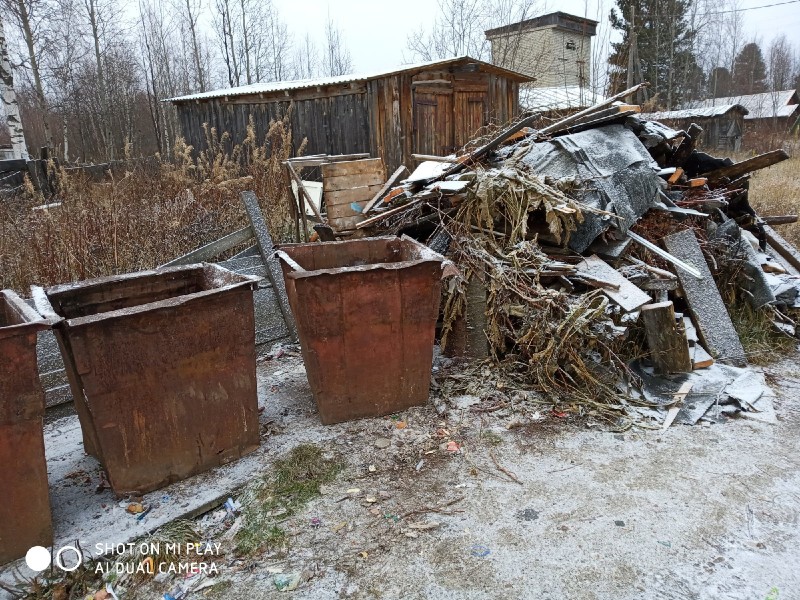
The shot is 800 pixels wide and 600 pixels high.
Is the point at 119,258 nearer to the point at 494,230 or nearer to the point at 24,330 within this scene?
the point at 24,330

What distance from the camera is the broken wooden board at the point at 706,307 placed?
4594mm

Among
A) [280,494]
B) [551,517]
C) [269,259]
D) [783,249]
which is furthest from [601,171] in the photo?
[280,494]

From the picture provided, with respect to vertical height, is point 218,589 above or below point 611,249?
below

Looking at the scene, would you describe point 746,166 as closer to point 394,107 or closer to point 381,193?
point 381,193

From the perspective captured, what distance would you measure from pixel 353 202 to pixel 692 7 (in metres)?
29.2

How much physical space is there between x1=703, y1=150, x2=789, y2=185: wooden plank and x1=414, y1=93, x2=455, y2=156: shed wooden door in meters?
5.96

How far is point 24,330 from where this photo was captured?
236cm

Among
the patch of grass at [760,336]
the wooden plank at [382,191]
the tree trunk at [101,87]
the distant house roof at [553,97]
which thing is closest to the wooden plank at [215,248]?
the wooden plank at [382,191]

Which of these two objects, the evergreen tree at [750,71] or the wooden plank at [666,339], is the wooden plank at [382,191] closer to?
the wooden plank at [666,339]

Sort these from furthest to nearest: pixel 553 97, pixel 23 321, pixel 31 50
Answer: pixel 31 50, pixel 553 97, pixel 23 321

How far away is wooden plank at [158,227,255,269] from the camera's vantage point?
4855 mm

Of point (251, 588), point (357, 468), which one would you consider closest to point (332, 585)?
point (251, 588)

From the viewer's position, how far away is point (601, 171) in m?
5.05

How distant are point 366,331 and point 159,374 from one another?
133 centimetres
